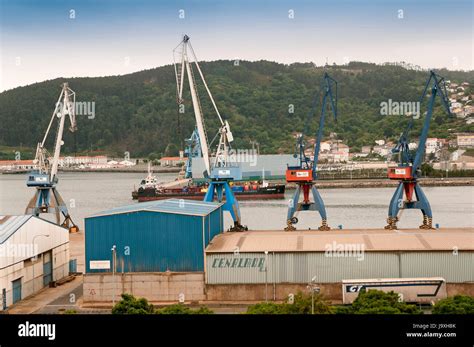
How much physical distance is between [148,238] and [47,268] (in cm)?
210

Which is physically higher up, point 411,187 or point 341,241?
point 411,187

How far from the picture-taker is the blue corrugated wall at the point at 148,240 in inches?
369

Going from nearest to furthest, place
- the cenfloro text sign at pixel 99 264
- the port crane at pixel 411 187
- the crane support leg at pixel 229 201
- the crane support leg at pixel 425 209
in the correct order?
the cenfloro text sign at pixel 99 264, the crane support leg at pixel 425 209, the port crane at pixel 411 187, the crane support leg at pixel 229 201

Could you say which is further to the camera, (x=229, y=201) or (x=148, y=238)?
(x=229, y=201)

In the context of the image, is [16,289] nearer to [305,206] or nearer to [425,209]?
[305,206]

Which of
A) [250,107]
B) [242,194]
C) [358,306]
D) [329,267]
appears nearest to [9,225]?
[329,267]

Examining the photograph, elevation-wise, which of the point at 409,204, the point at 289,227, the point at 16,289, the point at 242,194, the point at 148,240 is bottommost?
the point at 242,194

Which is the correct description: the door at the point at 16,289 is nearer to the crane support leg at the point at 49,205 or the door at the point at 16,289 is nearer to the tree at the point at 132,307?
the tree at the point at 132,307

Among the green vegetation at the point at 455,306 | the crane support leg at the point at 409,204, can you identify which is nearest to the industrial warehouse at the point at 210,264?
the green vegetation at the point at 455,306

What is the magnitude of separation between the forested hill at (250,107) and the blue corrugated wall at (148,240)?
33.4 m

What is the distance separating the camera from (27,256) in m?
9.60
